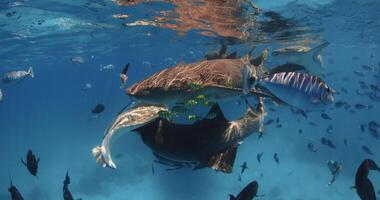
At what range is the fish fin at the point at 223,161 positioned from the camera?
420 cm

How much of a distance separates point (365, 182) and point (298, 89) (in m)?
1.36

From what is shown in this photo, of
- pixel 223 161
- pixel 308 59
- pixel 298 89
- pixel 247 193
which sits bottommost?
pixel 247 193

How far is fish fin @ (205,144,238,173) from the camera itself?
4.20 meters

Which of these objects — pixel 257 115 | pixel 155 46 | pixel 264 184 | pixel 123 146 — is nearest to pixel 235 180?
pixel 264 184

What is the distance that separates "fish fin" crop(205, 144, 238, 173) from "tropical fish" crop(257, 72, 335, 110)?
3.30 feet

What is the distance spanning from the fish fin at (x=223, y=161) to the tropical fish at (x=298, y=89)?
3.30 ft

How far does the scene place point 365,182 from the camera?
4.09 m

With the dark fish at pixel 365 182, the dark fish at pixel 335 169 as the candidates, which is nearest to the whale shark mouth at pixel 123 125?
the dark fish at pixel 365 182

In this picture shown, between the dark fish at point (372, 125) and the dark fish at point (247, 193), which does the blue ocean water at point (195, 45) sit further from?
the dark fish at point (247, 193)

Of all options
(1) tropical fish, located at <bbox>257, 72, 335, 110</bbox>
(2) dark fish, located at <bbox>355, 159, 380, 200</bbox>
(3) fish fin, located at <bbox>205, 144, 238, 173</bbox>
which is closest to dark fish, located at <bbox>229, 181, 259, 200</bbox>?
(3) fish fin, located at <bbox>205, 144, 238, 173</bbox>

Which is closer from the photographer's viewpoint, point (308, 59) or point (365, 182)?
point (365, 182)

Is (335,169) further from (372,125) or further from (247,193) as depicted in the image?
(372,125)

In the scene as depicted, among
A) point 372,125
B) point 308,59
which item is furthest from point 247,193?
point 372,125

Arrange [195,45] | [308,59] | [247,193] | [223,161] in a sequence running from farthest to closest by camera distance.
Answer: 1. [195,45]
2. [308,59]
3. [247,193]
4. [223,161]
